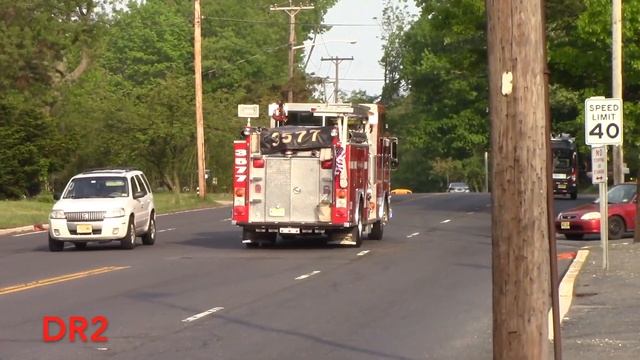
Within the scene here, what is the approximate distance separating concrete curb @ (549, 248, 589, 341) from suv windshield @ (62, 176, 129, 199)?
10167mm

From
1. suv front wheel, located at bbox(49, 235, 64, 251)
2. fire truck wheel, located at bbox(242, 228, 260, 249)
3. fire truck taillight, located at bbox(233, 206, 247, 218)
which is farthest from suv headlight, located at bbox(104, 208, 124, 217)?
fire truck wheel, located at bbox(242, 228, 260, 249)

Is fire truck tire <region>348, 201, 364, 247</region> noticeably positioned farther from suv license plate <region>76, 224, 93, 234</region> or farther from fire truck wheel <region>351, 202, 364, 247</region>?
suv license plate <region>76, 224, 93, 234</region>

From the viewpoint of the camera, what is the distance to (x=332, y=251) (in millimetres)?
28625

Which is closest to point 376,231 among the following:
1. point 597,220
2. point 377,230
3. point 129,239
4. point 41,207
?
point 377,230

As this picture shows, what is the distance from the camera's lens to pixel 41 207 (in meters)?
49.2

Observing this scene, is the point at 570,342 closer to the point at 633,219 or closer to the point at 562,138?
the point at 633,219

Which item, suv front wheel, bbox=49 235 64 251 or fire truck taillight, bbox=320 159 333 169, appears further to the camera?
suv front wheel, bbox=49 235 64 251

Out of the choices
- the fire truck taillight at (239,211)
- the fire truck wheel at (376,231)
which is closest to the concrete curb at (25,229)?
the fire truck wheel at (376,231)

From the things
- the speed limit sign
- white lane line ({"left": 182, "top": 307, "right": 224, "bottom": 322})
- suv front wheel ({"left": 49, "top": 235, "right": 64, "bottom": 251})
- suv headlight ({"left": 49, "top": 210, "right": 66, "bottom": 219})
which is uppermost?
the speed limit sign

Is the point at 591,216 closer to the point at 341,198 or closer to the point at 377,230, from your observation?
the point at 377,230

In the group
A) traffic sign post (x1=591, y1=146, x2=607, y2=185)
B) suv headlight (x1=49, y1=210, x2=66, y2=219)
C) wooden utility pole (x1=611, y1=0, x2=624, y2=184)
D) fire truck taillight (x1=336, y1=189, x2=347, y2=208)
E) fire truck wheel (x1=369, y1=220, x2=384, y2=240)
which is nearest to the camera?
traffic sign post (x1=591, y1=146, x2=607, y2=185)

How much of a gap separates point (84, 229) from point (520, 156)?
850 inches

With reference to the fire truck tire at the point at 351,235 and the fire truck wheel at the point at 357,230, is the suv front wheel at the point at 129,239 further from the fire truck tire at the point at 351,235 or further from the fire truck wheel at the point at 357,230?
the fire truck wheel at the point at 357,230

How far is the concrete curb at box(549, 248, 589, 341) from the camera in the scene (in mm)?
17667
